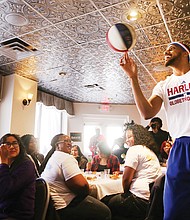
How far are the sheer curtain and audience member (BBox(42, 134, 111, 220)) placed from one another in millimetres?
3654

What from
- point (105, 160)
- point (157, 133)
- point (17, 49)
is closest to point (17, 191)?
point (105, 160)

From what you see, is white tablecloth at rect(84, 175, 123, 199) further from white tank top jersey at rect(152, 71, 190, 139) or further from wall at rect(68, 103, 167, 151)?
wall at rect(68, 103, 167, 151)

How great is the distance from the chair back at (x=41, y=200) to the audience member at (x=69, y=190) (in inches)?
11.2

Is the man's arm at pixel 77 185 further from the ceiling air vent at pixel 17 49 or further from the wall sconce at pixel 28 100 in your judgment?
the wall sconce at pixel 28 100

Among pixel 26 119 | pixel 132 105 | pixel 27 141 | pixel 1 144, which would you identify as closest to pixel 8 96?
pixel 26 119

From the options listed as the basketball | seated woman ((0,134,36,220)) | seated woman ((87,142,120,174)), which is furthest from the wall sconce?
the basketball

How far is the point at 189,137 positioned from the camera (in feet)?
3.38

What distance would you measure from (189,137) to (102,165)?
8.04ft

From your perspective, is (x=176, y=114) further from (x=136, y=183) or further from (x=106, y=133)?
(x=106, y=133)

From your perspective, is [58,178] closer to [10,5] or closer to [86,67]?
[10,5]

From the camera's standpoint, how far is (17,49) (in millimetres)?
3463

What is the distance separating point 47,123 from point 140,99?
5258 millimetres

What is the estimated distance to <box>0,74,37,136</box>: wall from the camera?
434 centimetres

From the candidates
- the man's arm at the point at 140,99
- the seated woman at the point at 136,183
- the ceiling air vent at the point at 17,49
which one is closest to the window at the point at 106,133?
the ceiling air vent at the point at 17,49
